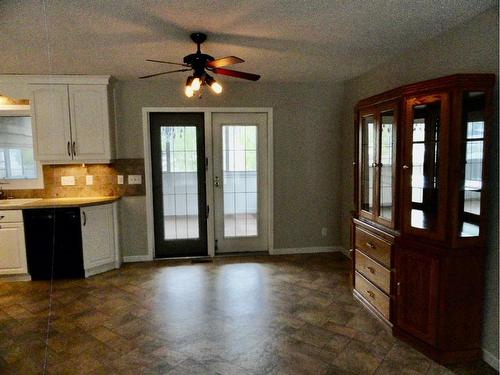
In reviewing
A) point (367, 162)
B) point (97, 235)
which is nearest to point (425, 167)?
point (367, 162)

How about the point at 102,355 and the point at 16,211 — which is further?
the point at 16,211

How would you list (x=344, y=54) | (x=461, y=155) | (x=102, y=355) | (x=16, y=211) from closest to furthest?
(x=461, y=155), (x=102, y=355), (x=344, y=54), (x=16, y=211)

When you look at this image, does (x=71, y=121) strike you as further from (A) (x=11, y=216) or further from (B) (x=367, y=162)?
(B) (x=367, y=162)

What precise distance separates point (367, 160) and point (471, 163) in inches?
37.1

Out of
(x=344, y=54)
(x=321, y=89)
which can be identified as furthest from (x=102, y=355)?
(x=321, y=89)

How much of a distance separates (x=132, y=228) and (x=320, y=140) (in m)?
2.96

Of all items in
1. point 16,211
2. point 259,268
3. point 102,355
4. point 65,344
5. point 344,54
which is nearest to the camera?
point 102,355

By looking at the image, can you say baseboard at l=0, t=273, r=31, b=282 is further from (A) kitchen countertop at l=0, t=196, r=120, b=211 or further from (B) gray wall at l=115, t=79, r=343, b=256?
(B) gray wall at l=115, t=79, r=343, b=256

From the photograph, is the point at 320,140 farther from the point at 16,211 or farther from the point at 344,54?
the point at 16,211

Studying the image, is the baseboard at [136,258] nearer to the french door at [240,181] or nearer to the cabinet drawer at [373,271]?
the french door at [240,181]

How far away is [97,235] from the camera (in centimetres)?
409

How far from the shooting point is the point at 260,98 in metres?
4.59

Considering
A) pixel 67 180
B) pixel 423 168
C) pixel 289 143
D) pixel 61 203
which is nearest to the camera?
pixel 423 168

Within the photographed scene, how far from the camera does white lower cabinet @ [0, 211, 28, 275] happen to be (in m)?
3.79
